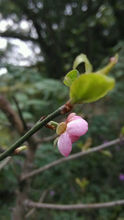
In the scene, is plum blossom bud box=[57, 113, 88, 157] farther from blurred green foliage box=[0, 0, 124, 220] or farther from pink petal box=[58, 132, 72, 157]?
blurred green foliage box=[0, 0, 124, 220]

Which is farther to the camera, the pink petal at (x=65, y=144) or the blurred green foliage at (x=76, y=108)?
the blurred green foliage at (x=76, y=108)

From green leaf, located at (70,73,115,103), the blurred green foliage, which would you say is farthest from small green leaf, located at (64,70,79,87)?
the blurred green foliage

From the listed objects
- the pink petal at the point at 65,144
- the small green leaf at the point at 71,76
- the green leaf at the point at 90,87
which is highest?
the small green leaf at the point at 71,76

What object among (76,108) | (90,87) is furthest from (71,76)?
(76,108)

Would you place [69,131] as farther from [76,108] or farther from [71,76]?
[76,108]

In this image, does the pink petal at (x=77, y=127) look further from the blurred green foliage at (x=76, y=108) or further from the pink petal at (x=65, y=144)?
the blurred green foliage at (x=76, y=108)

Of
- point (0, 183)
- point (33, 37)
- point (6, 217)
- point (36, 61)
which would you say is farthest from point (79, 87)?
point (33, 37)

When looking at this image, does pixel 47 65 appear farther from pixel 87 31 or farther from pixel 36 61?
pixel 87 31

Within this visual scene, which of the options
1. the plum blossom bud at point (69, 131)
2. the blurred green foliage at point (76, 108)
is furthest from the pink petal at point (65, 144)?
the blurred green foliage at point (76, 108)
